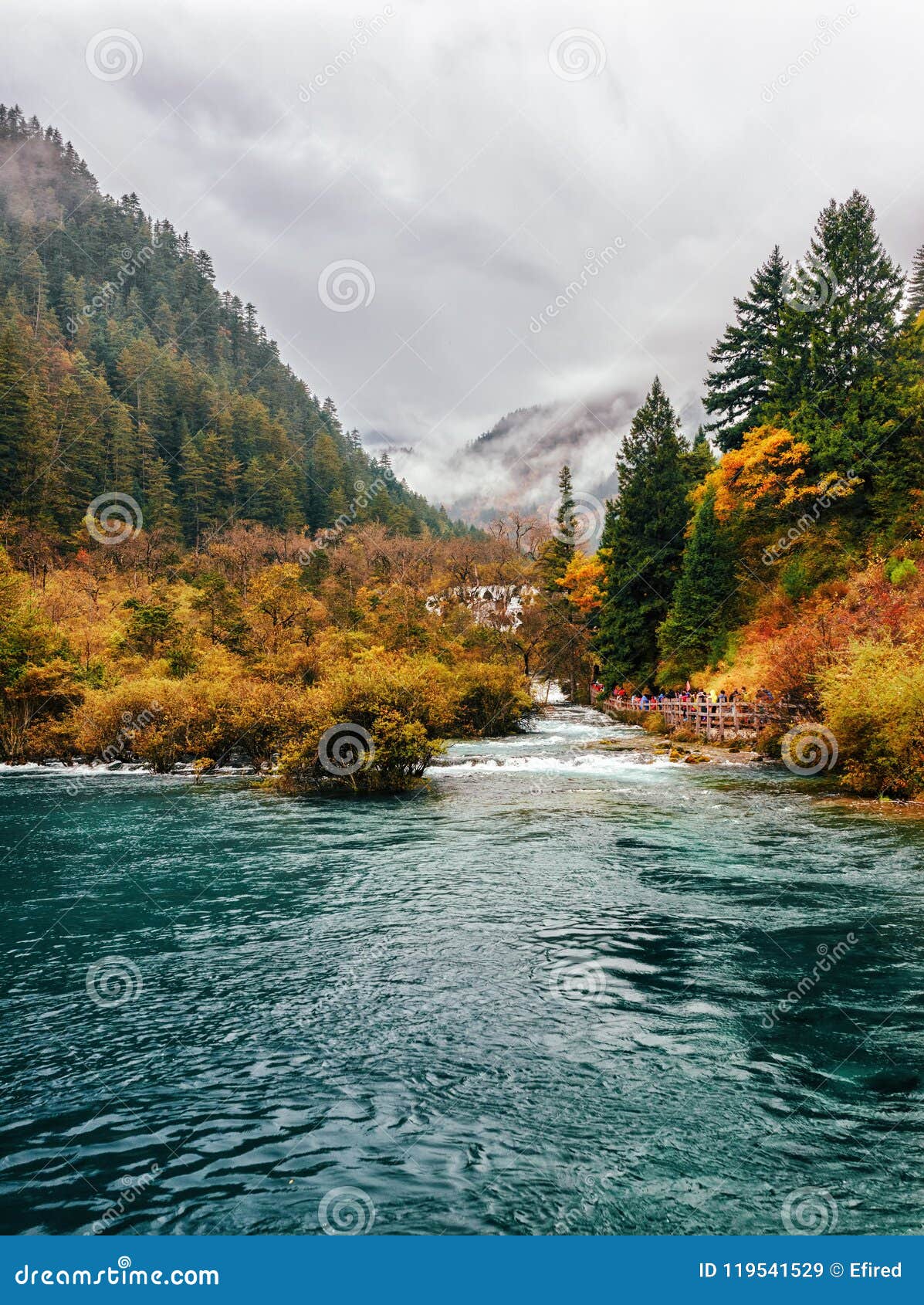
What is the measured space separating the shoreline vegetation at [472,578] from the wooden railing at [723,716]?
1152mm

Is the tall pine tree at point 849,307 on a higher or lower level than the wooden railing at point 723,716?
higher

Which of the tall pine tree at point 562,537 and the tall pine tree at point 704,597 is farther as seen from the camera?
the tall pine tree at point 562,537

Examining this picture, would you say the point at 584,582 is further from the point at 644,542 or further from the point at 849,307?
the point at 849,307

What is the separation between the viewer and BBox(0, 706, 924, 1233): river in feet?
16.6

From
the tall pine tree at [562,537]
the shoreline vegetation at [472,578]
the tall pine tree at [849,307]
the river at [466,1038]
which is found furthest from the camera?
the tall pine tree at [562,537]

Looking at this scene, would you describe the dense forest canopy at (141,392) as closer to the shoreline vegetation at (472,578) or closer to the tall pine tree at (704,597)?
the shoreline vegetation at (472,578)

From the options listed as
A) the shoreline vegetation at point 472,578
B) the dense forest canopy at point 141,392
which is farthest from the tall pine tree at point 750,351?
the dense forest canopy at point 141,392

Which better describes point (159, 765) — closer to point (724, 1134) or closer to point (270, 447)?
point (724, 1134)

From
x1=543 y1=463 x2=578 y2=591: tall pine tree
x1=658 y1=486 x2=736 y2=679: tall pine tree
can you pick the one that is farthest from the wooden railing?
x1=543 y1=463 x2=578 y2=591: tall pine tree

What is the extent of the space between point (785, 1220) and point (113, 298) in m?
173

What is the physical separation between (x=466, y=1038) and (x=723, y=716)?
98.2 ft

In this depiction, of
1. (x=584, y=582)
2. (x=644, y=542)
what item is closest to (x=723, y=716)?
(x=644, y=542)

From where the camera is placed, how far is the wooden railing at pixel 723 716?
3044cm

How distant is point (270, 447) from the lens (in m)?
111
